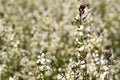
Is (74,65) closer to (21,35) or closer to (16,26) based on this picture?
(21,35)

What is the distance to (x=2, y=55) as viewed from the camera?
245 inches

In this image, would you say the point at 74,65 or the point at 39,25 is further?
the point at 39,25

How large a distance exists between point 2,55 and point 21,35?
1710 mm

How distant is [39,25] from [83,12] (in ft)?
12.0

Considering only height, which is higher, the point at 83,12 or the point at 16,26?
the point at 16,26

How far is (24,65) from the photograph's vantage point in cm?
659

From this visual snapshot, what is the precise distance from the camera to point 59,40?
8.00m

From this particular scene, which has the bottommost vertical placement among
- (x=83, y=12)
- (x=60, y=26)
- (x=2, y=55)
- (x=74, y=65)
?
(x=74, y=65)

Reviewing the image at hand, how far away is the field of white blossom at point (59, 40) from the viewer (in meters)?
4.98

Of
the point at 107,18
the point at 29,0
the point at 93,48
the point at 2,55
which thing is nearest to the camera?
the point at 93,48

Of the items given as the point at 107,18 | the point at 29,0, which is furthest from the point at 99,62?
the point at 29,0

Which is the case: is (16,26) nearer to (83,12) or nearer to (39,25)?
(39,25)

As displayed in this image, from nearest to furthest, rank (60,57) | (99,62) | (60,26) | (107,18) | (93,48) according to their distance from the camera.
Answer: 1. (99,62)
2. (93,48)
3. (60,57)
4. (60,26)
5. (107,18)

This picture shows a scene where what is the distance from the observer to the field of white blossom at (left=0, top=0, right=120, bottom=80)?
498 centimetres
